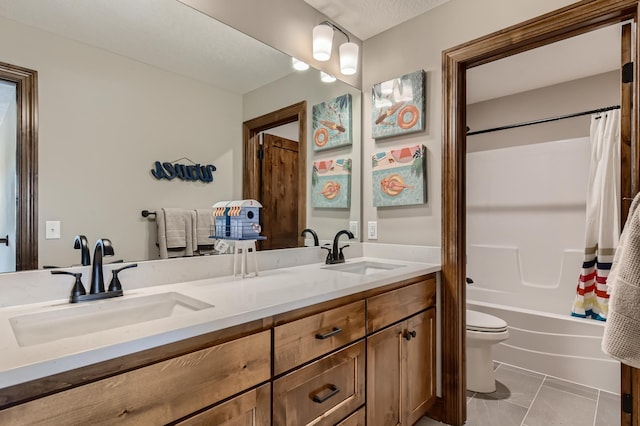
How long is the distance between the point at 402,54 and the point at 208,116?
130 centimetres

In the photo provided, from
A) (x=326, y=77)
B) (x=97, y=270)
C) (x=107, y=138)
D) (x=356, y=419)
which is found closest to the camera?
(x=97, y=270)

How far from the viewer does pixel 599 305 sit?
Answer: 235 centimetres

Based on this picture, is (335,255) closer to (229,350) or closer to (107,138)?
(229,350)

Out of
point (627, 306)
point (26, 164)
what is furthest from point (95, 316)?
point (627, 306)

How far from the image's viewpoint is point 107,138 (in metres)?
1.21

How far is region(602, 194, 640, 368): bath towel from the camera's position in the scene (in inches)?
47.8

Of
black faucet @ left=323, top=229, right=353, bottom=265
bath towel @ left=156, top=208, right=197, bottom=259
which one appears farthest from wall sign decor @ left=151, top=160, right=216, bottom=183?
black faucet @ left=323, top=229, right=353, bottom=265

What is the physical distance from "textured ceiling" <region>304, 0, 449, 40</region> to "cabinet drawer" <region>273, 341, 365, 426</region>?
6.00 ft

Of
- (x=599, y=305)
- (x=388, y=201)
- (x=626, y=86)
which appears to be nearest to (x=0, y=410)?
(x=388, y=201)

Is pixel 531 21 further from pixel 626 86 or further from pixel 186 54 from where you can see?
pixel 186 54

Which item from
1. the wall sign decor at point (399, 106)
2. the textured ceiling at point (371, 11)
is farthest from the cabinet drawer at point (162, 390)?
the textured ceiling at point (371, 11)

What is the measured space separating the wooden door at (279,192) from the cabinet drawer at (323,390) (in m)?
0.73

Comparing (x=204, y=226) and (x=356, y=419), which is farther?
(x=204, y=226)

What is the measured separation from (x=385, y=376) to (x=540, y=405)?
1.23m
